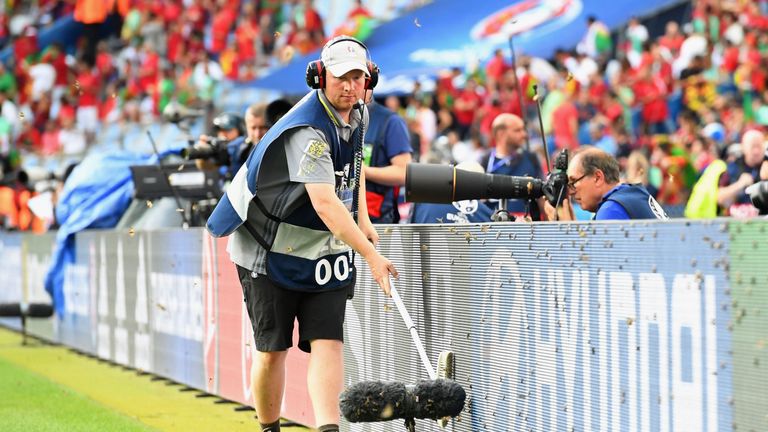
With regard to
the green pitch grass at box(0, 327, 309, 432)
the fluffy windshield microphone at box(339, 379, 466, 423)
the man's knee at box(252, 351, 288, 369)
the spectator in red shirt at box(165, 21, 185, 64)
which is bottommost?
the green pitch grass at box(0, 327, 309, 432)

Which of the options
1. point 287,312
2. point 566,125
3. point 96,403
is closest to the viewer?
point 287,312

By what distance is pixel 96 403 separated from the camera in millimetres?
8992

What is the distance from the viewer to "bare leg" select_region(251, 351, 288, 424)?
5.87 m

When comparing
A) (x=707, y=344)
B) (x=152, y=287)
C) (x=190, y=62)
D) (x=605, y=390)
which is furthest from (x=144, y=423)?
(x=190, y=62)

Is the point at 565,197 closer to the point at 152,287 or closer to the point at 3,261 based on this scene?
the point at 152,287

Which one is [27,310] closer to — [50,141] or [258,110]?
[258,110]

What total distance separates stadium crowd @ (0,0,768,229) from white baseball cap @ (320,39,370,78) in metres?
2.10

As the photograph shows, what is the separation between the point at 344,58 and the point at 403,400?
1.44 metres

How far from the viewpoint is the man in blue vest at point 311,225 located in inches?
212

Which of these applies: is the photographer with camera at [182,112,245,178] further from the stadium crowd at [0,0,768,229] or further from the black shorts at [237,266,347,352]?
the black shorts at [237,266,347,352]

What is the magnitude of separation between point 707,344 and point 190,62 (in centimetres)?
2382

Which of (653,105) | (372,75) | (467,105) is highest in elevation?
(467,105)

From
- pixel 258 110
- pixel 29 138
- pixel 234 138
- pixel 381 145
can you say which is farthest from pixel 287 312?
pixel 29 138

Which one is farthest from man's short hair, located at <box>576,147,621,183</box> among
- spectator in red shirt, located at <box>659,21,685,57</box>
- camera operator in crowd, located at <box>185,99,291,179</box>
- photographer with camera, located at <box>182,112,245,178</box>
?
spectator in red shirt, located at <box>659,21,685,57</box>
